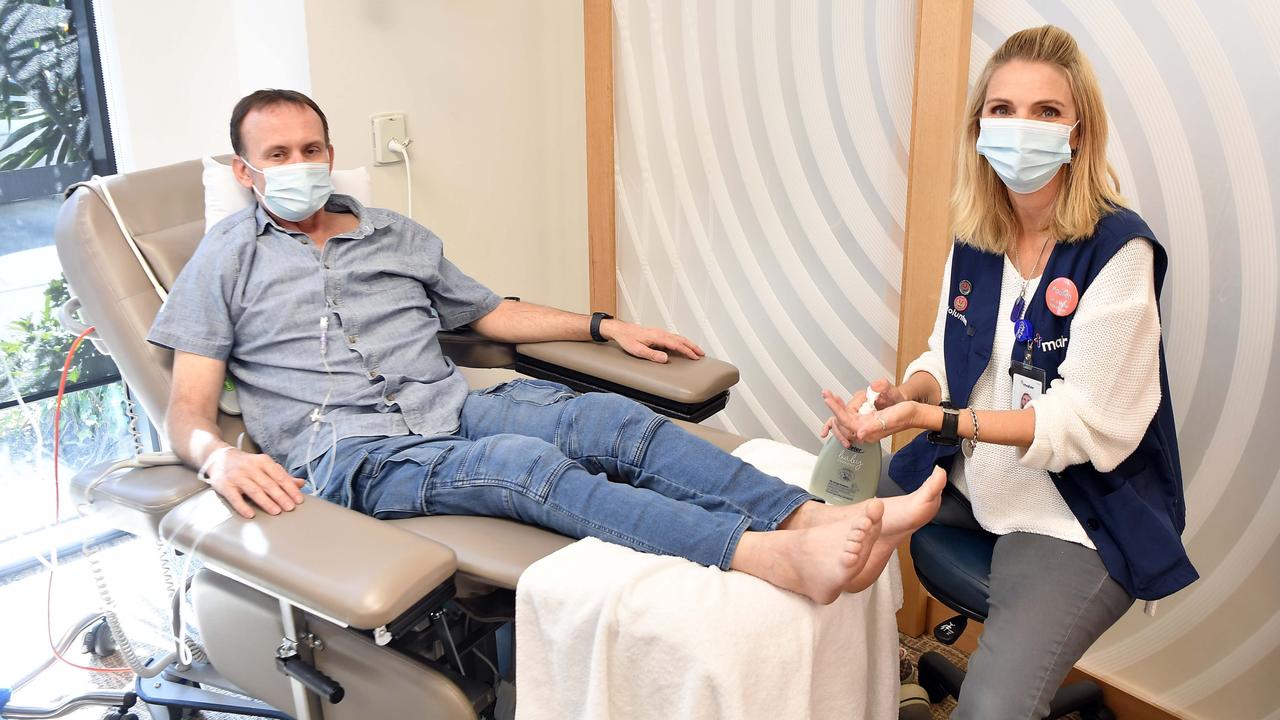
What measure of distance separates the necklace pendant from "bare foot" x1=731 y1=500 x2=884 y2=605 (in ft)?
1.46

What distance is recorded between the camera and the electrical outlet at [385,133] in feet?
7.66

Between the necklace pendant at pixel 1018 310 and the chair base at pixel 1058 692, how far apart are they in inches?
29.1

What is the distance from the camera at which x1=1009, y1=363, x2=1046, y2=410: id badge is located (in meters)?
1.51

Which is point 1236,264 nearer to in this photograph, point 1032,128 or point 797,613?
point 1032,128

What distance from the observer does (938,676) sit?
6.58 ft

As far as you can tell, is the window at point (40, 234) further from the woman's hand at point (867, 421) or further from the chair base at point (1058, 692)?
the chair base at point (1058, 692)

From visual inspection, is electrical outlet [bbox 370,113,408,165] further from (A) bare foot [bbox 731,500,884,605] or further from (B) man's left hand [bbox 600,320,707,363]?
(A) bare foot [bbox 731,500,884,605]

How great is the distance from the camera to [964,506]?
5.54 ft

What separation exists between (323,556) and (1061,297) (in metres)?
1.06

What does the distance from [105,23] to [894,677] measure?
2108mm

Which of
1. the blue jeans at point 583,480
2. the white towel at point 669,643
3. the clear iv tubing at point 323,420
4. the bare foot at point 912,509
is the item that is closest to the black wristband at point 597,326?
the blue jeans at point 583,480

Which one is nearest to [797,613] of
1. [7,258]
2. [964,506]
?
[964,506]

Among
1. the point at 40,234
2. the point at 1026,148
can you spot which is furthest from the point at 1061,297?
the point at 40,234

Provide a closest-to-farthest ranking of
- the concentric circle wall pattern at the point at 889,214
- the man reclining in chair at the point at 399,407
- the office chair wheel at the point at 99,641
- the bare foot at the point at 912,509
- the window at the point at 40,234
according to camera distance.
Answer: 1. the bare foot at the point at 912,509
2. the man reclining in chair at the point at 399,407
3. the concentric circle wall pattern at the point at 889,214
4. the office chair wheel at the point at 99,641
5. the window at the point at 40,234
